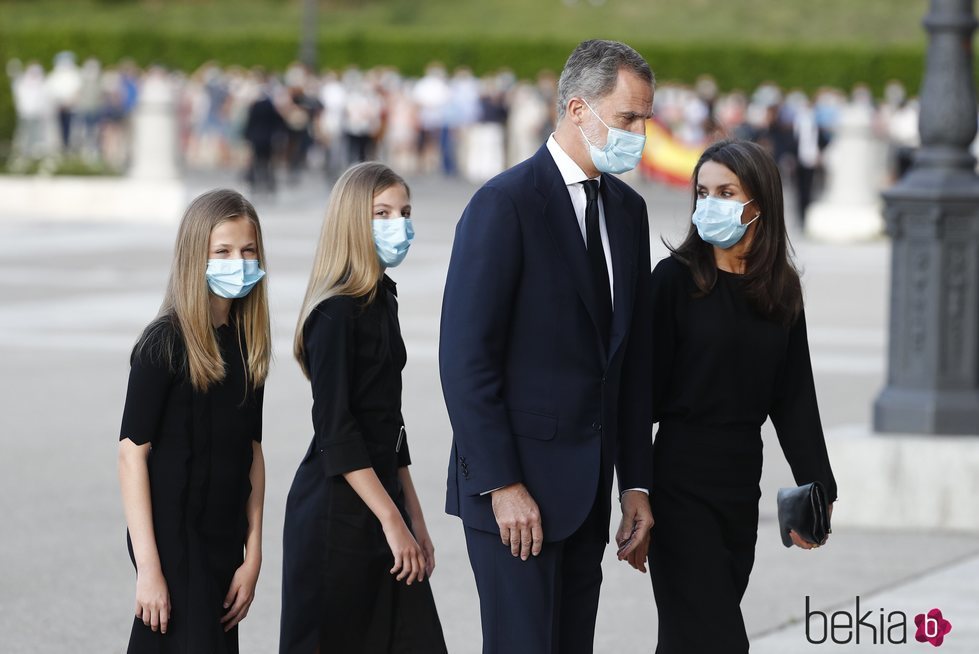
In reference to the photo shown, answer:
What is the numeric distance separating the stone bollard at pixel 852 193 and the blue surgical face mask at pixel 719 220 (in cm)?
1882

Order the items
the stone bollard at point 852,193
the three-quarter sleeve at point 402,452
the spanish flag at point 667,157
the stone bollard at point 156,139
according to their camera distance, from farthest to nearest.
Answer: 1. the spanish flag at point 667,157
2. the stone bollard at point 156,139
3. the stone bollard at point 852,193
4. the three-quarter sleeve at point 402,452

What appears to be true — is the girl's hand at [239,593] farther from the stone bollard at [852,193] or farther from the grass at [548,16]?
the grass at [548,16]

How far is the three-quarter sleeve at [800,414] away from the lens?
14.9 ft

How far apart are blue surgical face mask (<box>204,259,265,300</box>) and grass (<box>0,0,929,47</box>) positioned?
49.9 meters

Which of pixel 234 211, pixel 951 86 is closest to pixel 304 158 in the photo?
pixel 951 86

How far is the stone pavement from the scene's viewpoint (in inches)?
236

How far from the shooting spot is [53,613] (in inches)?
236

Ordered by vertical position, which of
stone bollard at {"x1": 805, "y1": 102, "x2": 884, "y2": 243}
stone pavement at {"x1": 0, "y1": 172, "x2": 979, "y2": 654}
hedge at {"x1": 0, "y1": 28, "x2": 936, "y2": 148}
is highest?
hedge at {"x1": 0, "y1": 28, "x2": 936, "y2": 148}

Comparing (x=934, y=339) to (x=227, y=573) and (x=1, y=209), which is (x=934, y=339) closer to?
(x=227, y=573)

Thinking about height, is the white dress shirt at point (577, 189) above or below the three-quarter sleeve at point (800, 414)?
above

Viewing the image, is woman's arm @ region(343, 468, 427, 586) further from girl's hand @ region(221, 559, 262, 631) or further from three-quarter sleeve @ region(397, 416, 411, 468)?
girl's hand @ region(221, 559, 262, 631)

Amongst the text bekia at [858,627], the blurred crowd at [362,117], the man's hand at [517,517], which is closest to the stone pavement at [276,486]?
the text bekia at [858,627]

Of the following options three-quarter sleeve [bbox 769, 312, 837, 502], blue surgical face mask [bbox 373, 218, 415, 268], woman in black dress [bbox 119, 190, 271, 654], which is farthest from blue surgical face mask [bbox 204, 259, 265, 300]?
three-quarter sleeve [bbox 769, 312, 837, 502]

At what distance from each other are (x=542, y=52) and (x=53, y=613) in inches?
1584
